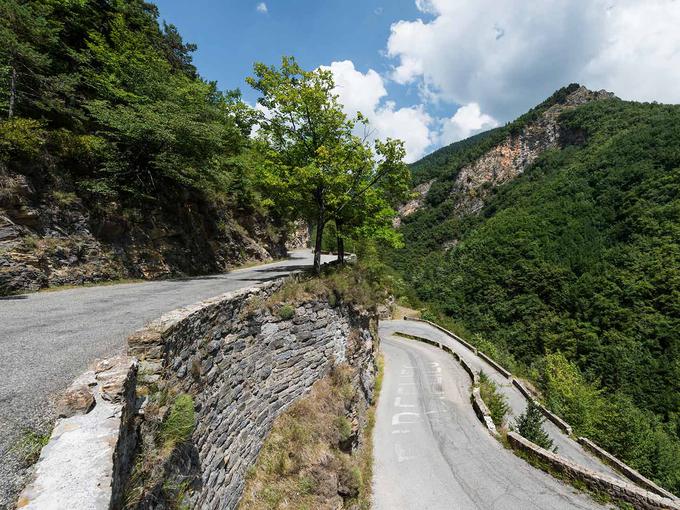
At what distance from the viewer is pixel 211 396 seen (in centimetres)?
576

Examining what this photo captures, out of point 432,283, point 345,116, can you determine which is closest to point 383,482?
point 345,116

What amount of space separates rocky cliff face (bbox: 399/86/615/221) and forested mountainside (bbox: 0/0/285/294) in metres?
132

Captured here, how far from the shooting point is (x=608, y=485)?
10266mm

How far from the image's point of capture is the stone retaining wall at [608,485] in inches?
379

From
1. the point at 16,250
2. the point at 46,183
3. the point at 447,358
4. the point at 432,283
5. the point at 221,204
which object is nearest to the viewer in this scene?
the point at 16,250

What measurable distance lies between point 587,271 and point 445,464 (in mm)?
66440

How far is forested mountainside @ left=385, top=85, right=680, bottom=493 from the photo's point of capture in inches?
1299

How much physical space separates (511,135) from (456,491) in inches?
6236

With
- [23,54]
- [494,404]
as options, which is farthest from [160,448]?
[494,404]

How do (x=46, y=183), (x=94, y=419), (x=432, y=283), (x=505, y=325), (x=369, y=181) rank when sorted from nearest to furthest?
(x=94, y=419) < (x=46, y=183) < (x=369, y=181) < (x=505, y=325) < (x=432, y=283)

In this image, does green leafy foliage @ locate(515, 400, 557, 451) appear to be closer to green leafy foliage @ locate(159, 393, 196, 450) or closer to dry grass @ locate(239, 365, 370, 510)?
dry grass @ locate(239, 365, 370, 510)

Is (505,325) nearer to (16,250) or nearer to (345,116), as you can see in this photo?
(345,116)

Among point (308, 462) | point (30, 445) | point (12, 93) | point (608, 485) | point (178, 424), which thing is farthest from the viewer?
point (608, 485)

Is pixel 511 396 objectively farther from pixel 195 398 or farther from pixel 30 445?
pixel 30 445
